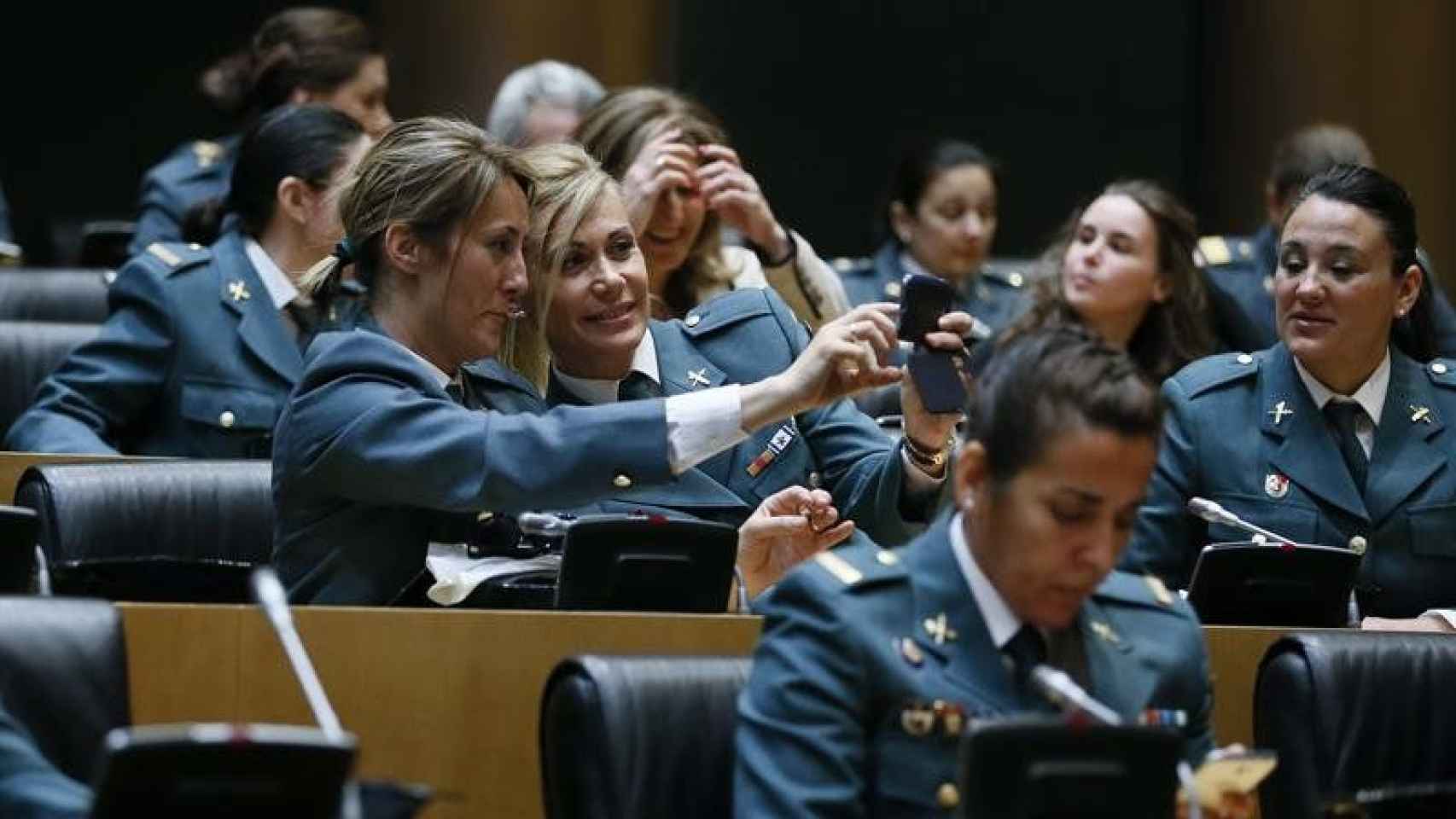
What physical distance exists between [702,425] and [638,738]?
0.64 metres

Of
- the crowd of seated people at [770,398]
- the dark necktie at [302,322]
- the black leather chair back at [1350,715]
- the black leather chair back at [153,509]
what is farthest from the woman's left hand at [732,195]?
the black leather chair back at [1350,715]

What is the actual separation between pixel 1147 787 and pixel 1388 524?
193 cm

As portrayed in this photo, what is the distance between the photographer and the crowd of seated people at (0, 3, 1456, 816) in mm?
2723

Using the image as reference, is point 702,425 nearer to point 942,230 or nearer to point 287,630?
point 287,630

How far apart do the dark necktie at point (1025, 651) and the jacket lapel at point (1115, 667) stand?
0.05m

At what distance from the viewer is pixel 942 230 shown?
22.5 ft

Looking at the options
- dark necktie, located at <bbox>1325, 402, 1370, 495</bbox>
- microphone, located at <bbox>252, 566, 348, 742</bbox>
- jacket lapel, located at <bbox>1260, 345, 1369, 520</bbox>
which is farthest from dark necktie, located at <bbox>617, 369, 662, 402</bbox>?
microphone, located at <bbox>252, 566, 348, 742</bbox>

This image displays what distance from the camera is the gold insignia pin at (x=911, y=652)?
274 cm

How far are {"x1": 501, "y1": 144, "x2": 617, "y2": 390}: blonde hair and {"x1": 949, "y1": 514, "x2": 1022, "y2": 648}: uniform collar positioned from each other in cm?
132

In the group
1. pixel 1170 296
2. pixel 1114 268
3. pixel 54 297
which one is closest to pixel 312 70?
pixel 54 297

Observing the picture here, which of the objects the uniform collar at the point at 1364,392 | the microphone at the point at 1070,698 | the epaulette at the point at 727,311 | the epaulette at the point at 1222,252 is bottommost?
the microphone at the point at 1070,698

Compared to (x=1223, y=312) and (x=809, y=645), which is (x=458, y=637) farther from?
(x=1223, y=312)

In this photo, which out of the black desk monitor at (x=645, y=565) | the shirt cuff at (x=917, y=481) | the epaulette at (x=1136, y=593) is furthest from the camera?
the shirt cuff at (x=917, y=481)

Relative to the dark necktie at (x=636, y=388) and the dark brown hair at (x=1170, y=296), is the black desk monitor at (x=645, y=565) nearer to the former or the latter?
the dark necktie at (x=636, y=388)
